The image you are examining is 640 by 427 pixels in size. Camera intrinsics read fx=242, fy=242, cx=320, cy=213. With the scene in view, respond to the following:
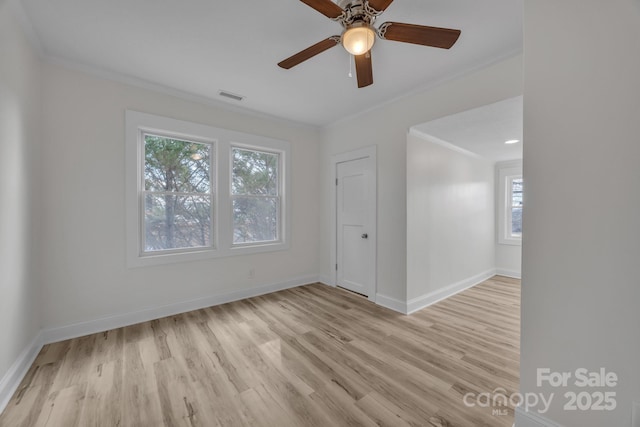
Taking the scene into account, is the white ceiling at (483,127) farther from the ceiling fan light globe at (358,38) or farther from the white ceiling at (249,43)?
→ the ceiling fan light globe at (358,38)

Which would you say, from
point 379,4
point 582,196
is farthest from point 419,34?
point 582,196

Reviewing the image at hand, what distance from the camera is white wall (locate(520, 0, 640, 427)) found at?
1070 mm

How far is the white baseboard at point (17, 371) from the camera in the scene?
5.03ft

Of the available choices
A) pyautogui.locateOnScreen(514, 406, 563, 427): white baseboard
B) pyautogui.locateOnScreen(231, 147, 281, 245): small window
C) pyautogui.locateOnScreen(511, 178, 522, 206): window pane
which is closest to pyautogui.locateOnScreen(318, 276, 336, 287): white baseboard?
pyautogui.locateOnScreen(231, 147, 281, 245): small window

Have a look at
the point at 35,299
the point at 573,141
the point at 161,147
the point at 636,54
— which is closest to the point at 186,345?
the point at 35,299

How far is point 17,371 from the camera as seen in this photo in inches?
67.6

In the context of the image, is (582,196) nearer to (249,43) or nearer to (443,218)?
(443,218)

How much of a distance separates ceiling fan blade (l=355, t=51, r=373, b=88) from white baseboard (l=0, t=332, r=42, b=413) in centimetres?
313

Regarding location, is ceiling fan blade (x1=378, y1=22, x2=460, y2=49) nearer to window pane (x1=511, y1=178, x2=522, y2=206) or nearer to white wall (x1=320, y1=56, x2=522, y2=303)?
white wall (x1=320, y1=56, x2=522, y2=303)

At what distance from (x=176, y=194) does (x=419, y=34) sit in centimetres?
287

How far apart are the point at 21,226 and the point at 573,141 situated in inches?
143

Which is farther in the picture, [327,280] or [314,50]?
[327,280]

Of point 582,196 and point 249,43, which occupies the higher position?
point 249,43

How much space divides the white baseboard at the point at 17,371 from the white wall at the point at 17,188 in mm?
39
